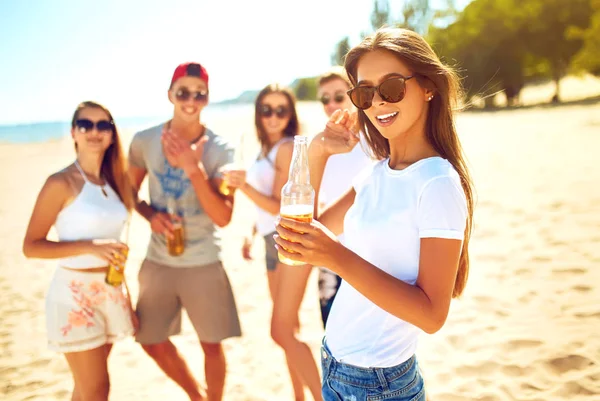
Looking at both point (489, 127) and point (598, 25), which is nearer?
point (489, 127)

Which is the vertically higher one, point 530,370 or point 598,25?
point 598,25

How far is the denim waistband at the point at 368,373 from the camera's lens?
1775 mm

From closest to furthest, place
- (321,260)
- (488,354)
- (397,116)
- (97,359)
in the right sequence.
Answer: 1. (321,260)
2. (397,116)
3. (97,359)
4. (488,354)

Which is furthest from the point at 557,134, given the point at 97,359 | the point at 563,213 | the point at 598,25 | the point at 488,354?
the point at 97,359

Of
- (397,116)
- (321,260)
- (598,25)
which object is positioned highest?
(598,25)

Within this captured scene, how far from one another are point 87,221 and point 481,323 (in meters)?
4.01

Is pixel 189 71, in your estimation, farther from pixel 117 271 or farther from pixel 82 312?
pixel 82 312

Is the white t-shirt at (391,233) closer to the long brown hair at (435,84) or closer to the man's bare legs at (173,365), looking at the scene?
the long brown hair at (435,84)

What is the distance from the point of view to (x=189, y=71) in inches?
131

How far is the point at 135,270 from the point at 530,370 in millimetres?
5868

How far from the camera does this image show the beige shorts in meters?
3.29

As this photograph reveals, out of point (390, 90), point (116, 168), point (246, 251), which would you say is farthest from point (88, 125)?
point (390, 90)

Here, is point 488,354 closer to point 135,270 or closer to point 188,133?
point 188,133

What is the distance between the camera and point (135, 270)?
7.50m
